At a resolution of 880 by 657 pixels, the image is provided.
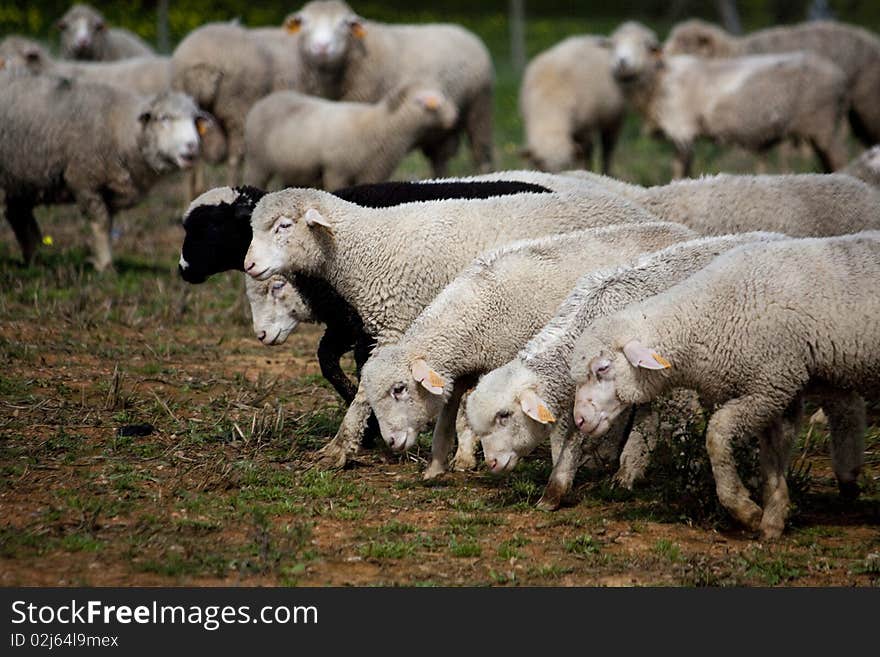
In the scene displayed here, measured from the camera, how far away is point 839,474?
21.0 ft

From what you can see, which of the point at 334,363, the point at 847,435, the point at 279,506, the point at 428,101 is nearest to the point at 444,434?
the point at 334,363

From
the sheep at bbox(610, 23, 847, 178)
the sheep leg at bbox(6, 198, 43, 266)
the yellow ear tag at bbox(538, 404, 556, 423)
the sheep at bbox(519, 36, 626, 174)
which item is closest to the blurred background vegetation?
the sheep at bbox(610, 23, 847, 178)

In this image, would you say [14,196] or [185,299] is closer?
[185,299]

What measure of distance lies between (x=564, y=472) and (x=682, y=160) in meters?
8.74

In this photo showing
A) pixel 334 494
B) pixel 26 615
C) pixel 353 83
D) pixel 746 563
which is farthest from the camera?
pixel 353 83

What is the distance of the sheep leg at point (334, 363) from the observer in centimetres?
751

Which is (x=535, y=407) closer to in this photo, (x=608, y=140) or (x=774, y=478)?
(x=774, y=478)

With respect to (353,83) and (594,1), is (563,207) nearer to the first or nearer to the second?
(353,83)

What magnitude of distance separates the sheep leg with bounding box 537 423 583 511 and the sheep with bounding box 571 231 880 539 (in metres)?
0.39

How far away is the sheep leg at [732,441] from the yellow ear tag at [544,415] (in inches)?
27.1

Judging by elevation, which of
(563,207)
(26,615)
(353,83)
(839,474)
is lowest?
(26,615)

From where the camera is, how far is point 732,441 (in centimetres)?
596

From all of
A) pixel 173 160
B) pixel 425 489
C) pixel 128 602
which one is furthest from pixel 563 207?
pixel 173 160

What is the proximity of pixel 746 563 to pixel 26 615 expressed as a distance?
285cm
